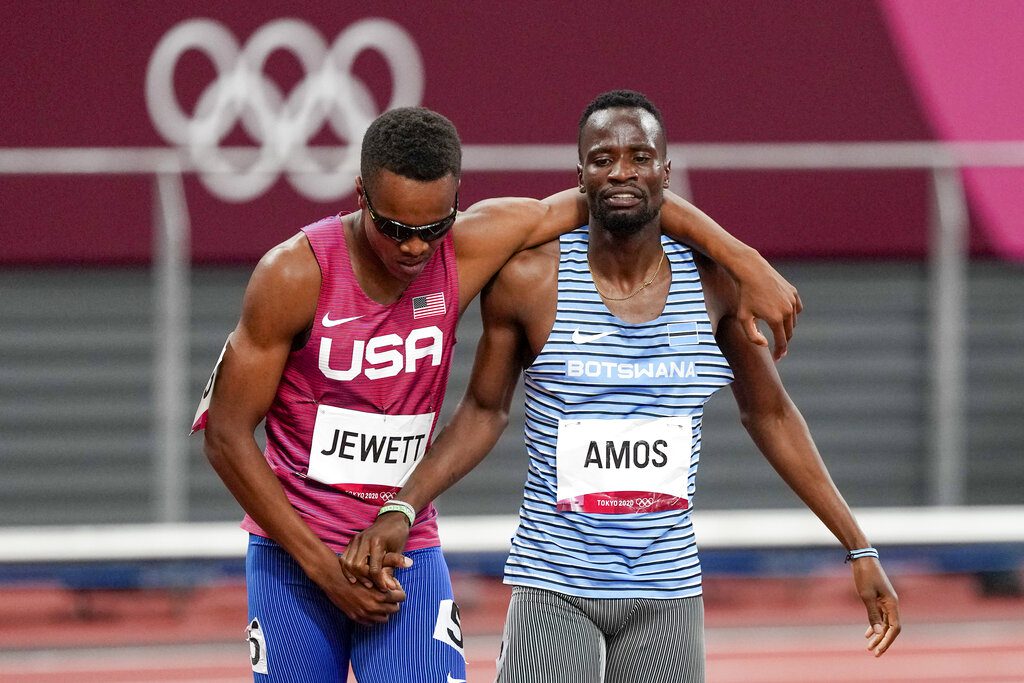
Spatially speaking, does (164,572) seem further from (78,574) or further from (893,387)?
(893,387)

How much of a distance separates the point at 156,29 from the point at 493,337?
573 centimetres

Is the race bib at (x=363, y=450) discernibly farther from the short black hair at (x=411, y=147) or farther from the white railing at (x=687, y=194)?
the white railing at (x=687, y=194)

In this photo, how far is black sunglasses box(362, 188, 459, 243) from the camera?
3279 millimetres

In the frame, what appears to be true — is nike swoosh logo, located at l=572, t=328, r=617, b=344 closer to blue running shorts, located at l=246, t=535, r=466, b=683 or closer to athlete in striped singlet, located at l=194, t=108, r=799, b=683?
athlete in striped singlet, located at l=194, t=108, r=799, b=683

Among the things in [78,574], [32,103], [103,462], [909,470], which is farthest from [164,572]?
[909,470]

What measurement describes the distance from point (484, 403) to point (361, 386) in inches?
14.8

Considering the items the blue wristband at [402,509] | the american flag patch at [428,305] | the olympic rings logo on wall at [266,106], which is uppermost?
the olympic rings logo on wall at [266,106]

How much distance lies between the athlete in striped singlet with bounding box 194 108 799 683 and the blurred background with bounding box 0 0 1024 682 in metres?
4.14

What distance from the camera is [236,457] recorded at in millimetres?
3385

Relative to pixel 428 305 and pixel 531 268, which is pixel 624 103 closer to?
pixel 531 268

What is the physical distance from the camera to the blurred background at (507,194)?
8102 millimetres

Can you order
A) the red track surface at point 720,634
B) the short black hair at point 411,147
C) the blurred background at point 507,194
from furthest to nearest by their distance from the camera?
the blurred background at point 507,194, the red track surface at point 720,634, the short black hair at point 411,147

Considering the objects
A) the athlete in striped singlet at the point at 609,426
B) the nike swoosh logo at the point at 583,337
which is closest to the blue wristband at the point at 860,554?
the athlete in striped singlet at the point at 609,426

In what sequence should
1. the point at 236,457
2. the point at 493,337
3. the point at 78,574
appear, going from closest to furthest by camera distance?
the point at 236,457 < the point at 493,337 < the point at 78,574
